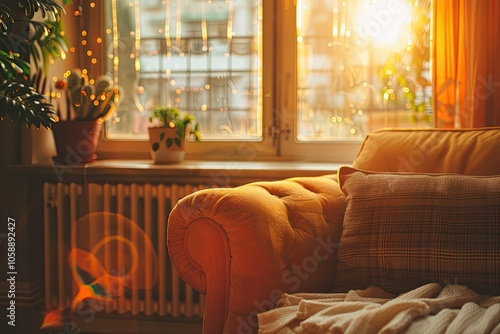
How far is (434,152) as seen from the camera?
1783 mm

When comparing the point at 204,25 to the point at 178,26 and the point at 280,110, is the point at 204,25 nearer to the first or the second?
the point at 178,26

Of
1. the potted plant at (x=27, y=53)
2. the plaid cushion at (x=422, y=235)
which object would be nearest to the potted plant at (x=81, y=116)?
the potted plant at (x=27, y=53)

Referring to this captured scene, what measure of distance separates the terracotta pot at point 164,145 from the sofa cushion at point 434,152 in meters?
0.88

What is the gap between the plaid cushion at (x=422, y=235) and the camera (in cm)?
142

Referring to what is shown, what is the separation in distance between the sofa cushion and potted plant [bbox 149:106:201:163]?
0.87 metres

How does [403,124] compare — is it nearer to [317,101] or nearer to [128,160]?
[317,101]

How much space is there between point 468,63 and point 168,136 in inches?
48.4

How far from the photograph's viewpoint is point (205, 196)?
4.91 feet

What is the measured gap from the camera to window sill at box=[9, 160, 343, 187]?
7.52 ft

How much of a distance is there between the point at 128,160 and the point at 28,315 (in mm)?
800

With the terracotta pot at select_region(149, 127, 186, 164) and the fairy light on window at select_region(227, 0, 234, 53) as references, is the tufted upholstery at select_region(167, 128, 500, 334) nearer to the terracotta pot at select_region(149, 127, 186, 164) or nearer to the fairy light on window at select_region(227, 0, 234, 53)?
the terracotta pot at select_region(149, 127, 186, 164)

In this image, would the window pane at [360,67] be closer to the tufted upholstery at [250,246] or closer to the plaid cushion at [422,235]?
the tufted upholstery at [250,246]

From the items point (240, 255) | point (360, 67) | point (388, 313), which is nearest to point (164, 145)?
point (360, 67)

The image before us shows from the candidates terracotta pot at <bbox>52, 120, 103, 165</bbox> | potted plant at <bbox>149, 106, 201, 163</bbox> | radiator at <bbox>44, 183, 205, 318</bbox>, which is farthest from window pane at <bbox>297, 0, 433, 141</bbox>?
terracotta pot at <bbox>52, 120, 103, 165</bbox>
